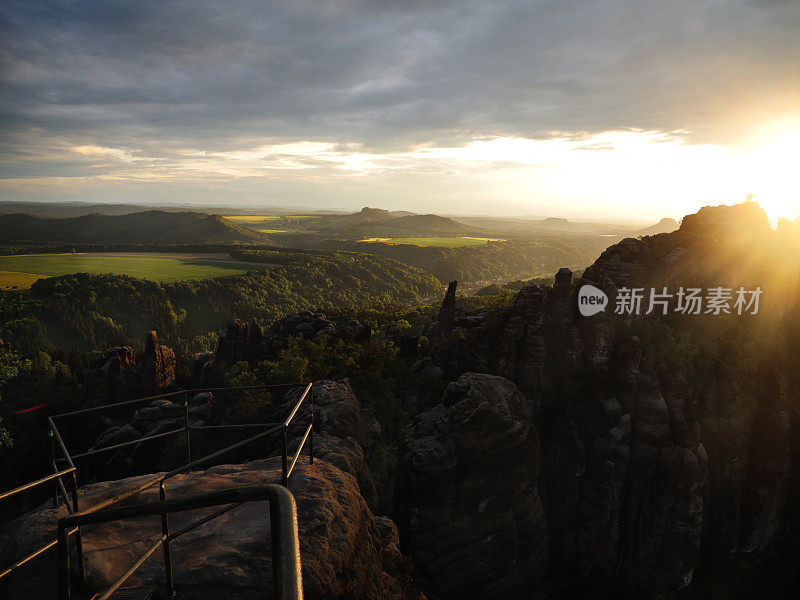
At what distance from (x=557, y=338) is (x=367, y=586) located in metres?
30.2

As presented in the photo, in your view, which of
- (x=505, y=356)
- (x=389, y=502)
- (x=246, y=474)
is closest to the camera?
(x=246, y=474)

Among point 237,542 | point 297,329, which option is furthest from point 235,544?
point 297,329

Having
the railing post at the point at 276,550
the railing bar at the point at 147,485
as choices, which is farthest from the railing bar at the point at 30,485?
the railing post at the point at 276,550

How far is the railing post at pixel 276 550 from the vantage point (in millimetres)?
2645

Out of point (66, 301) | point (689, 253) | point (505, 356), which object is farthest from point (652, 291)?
point (66, 301)

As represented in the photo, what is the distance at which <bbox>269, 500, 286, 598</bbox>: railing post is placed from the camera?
8.68 ft

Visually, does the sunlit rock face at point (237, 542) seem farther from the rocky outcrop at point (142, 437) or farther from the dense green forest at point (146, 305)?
the dense green forest at point (146, 305)

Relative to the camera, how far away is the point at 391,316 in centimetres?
7306

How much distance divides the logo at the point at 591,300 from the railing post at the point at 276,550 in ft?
121

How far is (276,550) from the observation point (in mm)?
3059

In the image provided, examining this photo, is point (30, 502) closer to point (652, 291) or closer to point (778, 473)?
point (652, 291)

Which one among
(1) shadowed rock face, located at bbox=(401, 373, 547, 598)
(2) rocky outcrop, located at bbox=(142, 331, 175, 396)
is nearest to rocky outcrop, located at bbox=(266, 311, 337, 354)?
(2) rocky outcrop, located at bbox=(142, 331, 175, 396)

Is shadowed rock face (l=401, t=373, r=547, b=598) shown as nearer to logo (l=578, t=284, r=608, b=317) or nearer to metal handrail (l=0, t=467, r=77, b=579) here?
logo (l=578, t=284, r=608, b=317)

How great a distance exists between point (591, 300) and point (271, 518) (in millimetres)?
37717
